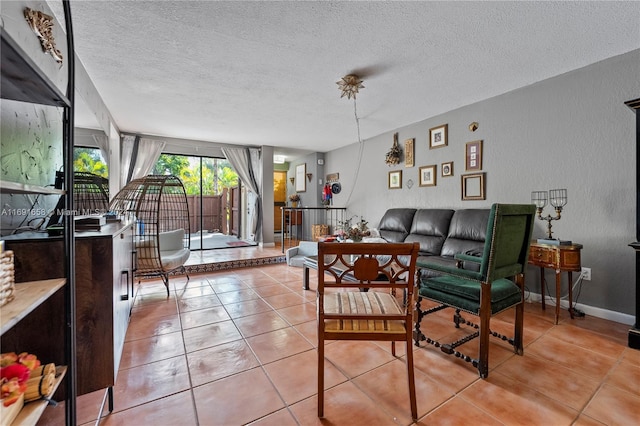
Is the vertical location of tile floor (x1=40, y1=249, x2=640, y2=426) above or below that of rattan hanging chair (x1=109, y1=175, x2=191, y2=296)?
below

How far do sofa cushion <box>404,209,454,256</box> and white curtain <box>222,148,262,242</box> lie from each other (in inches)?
134

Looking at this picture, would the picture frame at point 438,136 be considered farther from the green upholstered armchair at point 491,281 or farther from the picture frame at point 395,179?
the green upholstered armchair at point 491,281

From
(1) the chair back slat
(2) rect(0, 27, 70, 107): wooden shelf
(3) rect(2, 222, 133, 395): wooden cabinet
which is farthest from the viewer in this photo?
(1) the chair back slat

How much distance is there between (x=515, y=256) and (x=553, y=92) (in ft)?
7.20

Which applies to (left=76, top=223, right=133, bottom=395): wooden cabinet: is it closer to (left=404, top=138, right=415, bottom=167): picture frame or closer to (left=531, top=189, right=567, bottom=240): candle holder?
(left=531, top=189, right=567, bottom=240): candle holder

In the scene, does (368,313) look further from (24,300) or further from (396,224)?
(396,224)

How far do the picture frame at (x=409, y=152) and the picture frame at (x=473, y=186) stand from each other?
0.99 metres

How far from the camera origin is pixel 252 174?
6051 mm

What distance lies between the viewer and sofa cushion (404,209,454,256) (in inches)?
142

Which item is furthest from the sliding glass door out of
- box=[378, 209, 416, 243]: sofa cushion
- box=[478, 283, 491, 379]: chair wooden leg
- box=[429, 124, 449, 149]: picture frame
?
box=[478, 283, 491, 379]: chair wooden leg

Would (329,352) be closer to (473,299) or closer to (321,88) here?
(473,299)

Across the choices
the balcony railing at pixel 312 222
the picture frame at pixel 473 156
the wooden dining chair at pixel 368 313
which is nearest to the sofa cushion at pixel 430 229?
the picture frame at pixel 473 156

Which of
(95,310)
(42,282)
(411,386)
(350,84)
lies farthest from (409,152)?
(42,282)

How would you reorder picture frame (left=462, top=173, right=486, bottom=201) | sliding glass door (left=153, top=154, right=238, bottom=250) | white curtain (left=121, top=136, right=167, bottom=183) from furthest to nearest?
sliding glass door (left=153, top=154, right=238, bottom=250) < white curtain (left=121, top=136, right=167, bottom=183) < picture frame (left=462, top=173, right=486, bottom=201)
